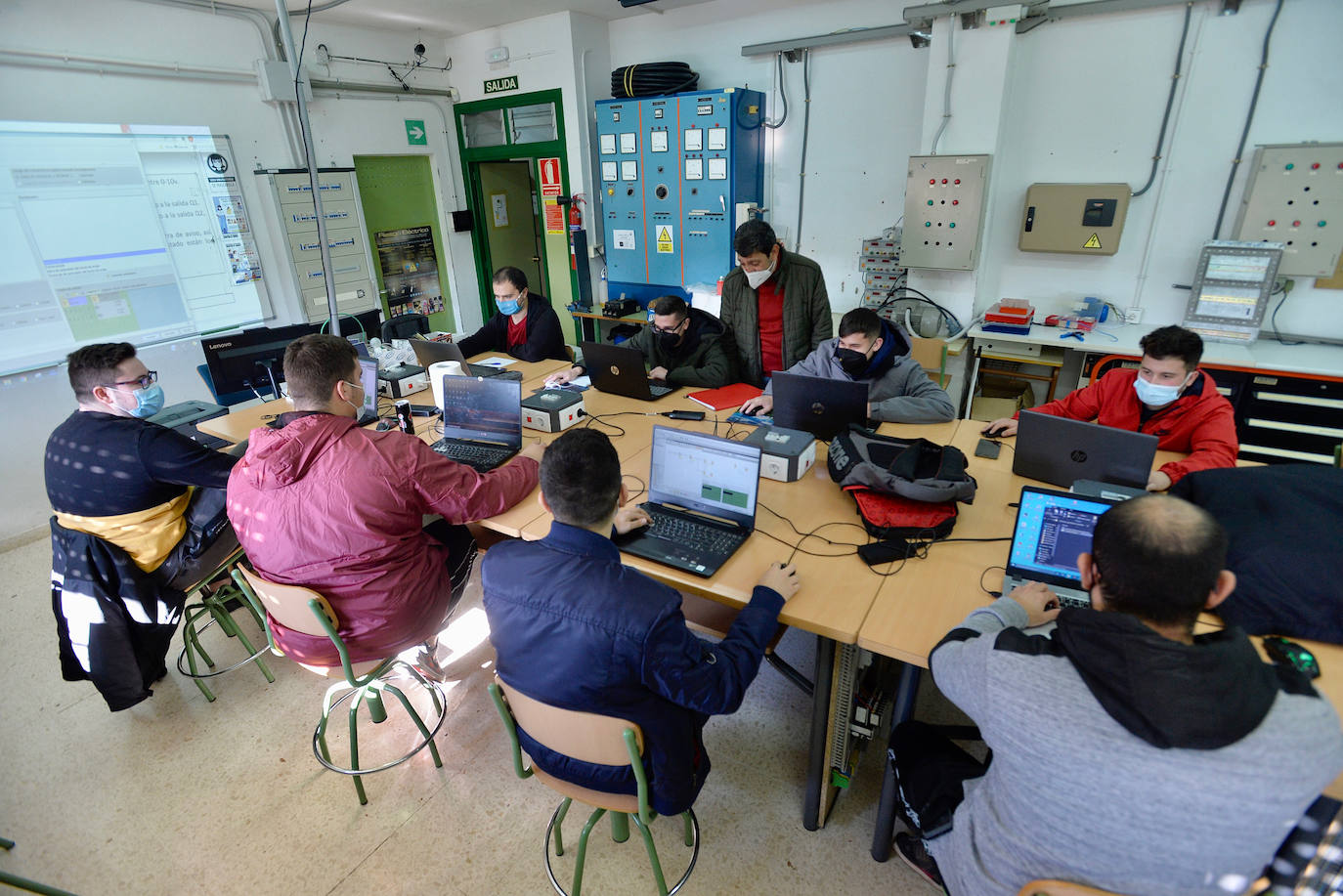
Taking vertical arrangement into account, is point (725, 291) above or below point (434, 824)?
above

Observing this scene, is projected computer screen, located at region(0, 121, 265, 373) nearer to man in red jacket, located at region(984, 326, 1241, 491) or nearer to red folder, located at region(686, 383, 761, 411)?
red folder, located at region(686, 383, 761, 411)

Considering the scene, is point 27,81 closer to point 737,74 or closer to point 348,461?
point 348,461

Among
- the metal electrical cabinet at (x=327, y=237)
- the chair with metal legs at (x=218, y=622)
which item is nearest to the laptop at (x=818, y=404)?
the chair with metal legs at (x=218, y=622)

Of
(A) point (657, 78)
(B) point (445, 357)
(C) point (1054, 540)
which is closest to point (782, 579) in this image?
(C) point (1054, 540)

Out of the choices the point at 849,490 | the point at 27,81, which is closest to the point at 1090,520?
the point at 849,490

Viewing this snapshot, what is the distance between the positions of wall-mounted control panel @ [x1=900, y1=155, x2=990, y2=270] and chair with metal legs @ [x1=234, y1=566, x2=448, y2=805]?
3.98 m

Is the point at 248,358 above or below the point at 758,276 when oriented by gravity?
below

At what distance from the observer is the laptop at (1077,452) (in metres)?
1.93

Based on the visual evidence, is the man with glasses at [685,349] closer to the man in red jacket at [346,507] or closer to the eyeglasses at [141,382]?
the man in red jacket at [346,507]

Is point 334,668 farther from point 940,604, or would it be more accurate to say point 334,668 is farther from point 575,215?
point 575,215

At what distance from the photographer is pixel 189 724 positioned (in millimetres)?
2523

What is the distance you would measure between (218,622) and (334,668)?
4.82 ft

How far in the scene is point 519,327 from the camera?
4.21m

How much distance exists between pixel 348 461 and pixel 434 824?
1.22m
